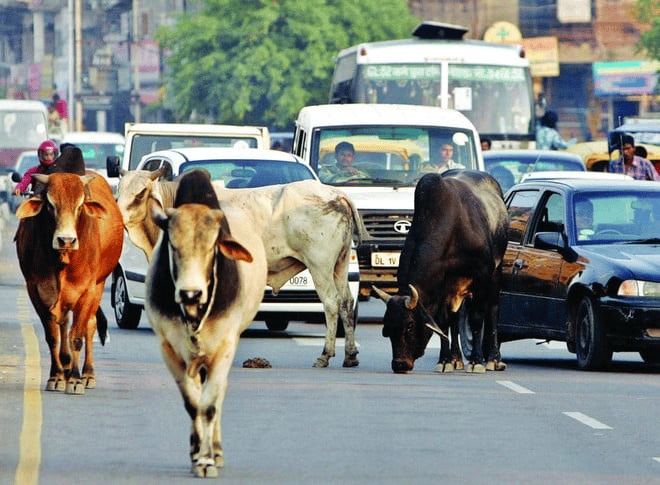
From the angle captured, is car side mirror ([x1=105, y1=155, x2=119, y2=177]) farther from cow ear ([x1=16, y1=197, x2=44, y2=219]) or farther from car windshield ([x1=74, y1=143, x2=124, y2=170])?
car windshield ([x1=74, y1=143, x2=124, y2=170])

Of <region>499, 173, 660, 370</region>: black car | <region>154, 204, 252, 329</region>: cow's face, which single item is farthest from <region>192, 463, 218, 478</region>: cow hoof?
<region>499, 173, 660, 370</region>: black car

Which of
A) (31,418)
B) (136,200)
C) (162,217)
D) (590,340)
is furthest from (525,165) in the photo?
(162,217)

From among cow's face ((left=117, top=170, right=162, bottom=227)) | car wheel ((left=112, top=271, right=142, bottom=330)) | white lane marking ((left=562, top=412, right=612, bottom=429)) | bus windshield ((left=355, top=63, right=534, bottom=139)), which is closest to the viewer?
white lane marking ((left=562, top=412, right=612, bottom=429))

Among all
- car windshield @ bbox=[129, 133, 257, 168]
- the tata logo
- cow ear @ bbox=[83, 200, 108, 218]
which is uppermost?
car windshield @ bbox=[129, 133, 257, 168]

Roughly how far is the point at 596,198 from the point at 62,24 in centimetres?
11220

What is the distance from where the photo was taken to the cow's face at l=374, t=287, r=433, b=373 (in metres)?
16.1

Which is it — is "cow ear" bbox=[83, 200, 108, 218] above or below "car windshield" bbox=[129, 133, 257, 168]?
below

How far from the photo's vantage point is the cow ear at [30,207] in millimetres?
13750

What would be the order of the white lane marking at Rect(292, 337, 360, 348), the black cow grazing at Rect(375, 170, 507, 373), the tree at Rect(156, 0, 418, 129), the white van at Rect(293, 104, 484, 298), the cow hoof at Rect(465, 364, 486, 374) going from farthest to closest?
the tree at Rect(156, 0, 418, 129), the white van at Rect(293, 104, 484, 298), the white lane marking at Rect(292, 337, 360, 348), the cow hoof at Rect(465, 364, 486, 374), the black cow grazing at Rect(375, 170, 507, 373)

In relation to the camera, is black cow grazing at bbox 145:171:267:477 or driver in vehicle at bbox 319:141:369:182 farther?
driver in vehicle at bbox 319:141:369:182

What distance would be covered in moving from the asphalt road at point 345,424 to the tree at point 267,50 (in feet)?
170

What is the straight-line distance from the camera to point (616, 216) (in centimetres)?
1748

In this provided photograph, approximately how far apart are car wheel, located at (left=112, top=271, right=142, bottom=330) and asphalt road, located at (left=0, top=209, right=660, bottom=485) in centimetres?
253

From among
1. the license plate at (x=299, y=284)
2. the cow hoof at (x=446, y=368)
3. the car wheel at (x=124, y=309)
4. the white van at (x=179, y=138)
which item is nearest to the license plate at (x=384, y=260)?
the license plate at (x=299, y=284)
